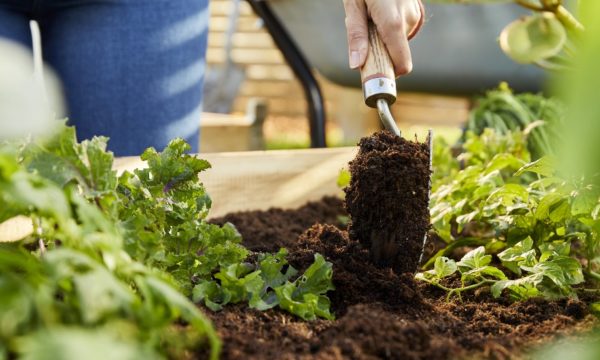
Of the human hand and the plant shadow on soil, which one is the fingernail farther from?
the plant shadow on soil

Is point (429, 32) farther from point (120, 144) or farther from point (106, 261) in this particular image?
point (106, 261)

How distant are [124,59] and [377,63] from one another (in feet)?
2.37

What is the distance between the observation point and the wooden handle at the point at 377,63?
107cm

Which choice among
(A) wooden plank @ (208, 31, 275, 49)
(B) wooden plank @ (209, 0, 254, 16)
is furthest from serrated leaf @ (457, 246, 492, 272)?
(A) wooden plank @ (208, 31, 275, 49)

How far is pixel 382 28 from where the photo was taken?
1.12 meters

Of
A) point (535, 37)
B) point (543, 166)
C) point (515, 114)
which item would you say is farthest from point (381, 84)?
point (515, 114)

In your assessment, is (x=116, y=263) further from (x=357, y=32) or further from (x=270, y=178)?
(x=270, y=178)

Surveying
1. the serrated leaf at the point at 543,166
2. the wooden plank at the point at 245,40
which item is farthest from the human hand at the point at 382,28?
the wooden plank at the point at 245,40

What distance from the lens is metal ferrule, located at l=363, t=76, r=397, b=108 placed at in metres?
1.06

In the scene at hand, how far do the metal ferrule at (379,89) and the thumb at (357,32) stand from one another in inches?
2.1

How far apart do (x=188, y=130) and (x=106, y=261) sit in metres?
1.19

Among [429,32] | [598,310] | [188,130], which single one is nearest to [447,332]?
[598,310]

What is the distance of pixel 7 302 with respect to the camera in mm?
449

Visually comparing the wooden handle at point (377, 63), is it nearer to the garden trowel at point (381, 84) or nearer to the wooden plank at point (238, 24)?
the garden trowel at point (381, 84)
